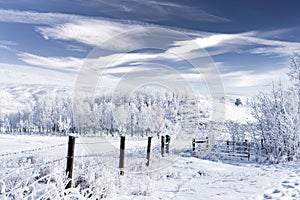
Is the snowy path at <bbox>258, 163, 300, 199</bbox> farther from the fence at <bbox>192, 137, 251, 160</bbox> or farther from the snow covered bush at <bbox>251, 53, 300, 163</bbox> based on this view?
the fence at <bbox>192, 137, 251, 160</bbox>

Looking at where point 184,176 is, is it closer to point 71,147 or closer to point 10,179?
point 71,147

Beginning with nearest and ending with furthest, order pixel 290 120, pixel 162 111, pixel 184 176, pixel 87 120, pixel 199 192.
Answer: pixel 199 192 < pixel 184 176 < pixel 290 120 < pixel 87 120 < pixel 162 111

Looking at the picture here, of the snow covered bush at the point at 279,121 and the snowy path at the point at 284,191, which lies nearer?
the snowy path at the point at 284,191

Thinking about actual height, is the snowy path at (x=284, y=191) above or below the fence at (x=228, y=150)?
below

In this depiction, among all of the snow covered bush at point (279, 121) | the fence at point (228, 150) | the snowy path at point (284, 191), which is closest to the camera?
the snowy path at point (284, 191)

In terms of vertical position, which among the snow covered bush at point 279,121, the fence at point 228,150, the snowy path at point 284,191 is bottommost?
the snowy path at point 284,191

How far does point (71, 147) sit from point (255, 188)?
4.58 metres

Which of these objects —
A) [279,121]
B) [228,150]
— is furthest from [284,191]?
[228,150]

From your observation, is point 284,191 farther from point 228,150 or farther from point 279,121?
point 228,150

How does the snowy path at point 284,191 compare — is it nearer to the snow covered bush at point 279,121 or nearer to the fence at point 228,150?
the snow covered bush at point 279,121

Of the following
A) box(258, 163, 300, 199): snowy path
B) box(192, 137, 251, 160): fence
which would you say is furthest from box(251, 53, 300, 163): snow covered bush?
box(258, 163, 300, 199): snowy path

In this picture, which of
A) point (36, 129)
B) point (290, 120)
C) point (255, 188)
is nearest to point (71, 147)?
point (255, 188)

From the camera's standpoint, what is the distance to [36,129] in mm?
97562

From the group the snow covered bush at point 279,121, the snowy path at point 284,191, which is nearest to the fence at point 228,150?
the snow covered bush at point 279,121
